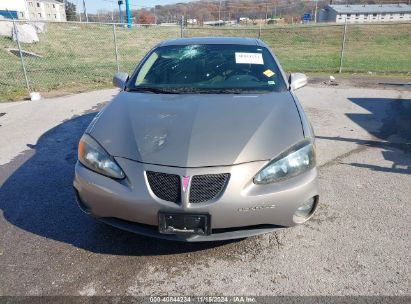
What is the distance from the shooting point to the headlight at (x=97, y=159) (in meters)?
2.42

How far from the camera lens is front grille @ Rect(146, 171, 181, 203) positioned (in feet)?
7.43

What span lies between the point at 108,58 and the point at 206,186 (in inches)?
617

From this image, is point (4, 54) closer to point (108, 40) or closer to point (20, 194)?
point (108, 40)

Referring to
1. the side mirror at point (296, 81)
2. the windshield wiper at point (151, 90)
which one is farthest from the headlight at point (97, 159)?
the side mirror at point (296, 81)

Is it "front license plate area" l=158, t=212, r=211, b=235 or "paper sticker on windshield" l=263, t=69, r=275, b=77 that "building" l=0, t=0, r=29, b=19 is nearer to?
"paper sticker on windshield" l=263, t=69, r=275, b=77

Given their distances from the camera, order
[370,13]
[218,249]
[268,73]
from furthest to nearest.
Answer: [370,13] → [268,73] → [218,249]

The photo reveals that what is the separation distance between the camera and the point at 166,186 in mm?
2281

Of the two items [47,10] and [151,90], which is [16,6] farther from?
[151,90]

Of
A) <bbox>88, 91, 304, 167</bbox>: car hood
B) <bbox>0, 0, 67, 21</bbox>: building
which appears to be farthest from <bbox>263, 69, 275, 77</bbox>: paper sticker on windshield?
<bbox>0, 0, 67, 21</bbox>: building

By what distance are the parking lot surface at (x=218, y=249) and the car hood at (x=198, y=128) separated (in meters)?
0.80

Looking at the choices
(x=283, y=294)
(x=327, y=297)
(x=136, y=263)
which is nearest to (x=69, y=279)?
(x=136, y=263)

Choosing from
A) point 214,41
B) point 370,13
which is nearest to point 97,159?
A: point 214,41

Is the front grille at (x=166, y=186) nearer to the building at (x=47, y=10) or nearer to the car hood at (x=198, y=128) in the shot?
the car hood at (x=198, y=128)

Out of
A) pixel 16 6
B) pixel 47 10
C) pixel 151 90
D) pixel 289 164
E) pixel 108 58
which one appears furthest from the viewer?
pixel 47 10
